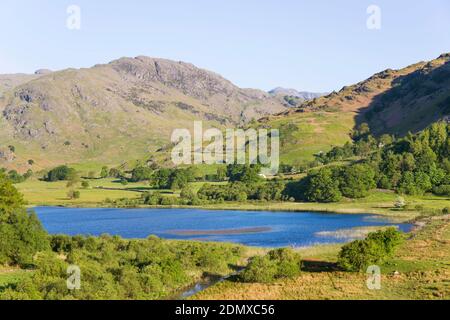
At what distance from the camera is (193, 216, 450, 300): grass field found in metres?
58.7

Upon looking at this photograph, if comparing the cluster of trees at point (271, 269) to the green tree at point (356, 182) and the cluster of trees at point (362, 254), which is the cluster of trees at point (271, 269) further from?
the green tree at point (356, 182)

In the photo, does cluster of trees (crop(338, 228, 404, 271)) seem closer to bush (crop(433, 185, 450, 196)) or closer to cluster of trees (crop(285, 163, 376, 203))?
cluster of trees (crop(285, 163, 376, 203))

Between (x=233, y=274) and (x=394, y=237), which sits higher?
(x=394, y=237)

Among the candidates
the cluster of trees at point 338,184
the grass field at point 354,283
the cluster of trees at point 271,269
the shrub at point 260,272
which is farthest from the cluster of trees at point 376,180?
the shrub at point 260,272

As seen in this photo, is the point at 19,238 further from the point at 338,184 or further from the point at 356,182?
the point at 356,182

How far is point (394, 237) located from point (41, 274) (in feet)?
156

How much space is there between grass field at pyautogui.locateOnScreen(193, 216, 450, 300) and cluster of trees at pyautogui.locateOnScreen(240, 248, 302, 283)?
1185mm

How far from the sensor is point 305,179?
189000 millimetres

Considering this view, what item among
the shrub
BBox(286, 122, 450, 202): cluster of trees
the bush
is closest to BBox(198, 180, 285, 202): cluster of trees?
BBox(286, 122, 450, 202): cluster of trees

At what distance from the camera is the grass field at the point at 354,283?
58656 millimetres

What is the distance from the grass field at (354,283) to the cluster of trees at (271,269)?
118 cm
